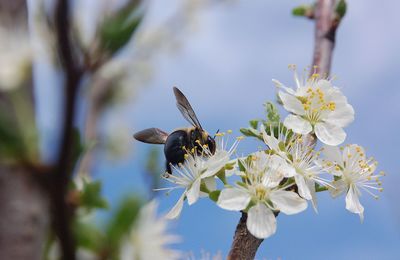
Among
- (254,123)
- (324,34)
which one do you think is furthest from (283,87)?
(324,34)

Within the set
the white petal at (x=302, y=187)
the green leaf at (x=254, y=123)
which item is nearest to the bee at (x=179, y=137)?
the green leaf at (x=254, y=123)

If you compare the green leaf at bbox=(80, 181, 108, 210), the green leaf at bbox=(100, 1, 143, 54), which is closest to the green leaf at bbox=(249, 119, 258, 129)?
the green leaf at bbox=(80, 181, 108, 210)

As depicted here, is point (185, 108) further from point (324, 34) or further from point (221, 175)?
point (324, 34)

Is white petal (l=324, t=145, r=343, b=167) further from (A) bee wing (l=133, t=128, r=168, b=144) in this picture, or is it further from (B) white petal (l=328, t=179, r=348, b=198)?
(A) bee wing (l=133, t=128, r=168, b=144)

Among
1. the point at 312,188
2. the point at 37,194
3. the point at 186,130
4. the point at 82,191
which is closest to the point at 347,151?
the point at 312,188

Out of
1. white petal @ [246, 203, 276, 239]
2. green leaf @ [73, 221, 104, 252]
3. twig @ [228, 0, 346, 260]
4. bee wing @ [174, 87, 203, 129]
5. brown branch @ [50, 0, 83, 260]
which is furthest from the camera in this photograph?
twig @ [228, 0, 346, 260]

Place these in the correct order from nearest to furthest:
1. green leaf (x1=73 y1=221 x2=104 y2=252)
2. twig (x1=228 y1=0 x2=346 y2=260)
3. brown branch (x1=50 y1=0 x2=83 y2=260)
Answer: brown branch (x1=50 y1=0 x2=83 y2=260) → green leaf (x1=73 y1=221 x2=104 y2=252) → twig (x1=228 y1=0 x2=346 y2=260)

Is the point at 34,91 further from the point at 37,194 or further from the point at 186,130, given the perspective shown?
the point at 186,130
